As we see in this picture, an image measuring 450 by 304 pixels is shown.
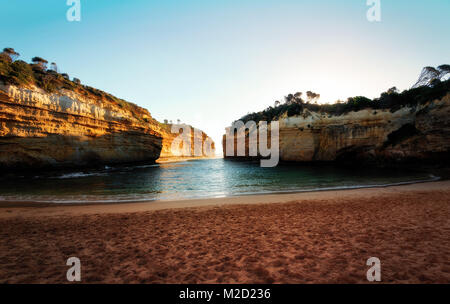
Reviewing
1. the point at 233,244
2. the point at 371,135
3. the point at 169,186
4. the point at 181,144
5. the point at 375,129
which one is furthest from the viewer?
the point at 181,144

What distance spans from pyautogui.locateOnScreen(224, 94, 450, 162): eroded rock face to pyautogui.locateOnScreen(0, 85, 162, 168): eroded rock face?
108ft

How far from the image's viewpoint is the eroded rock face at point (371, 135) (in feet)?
64.9

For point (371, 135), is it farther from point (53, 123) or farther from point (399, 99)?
point (53, 123)

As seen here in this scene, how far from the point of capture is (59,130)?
26094 millimetres

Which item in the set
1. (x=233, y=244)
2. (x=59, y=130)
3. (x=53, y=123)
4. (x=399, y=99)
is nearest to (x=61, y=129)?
(x=59, y=130)

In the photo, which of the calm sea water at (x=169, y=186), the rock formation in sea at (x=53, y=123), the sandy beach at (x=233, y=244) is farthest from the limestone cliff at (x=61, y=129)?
the sandy beach at (x=233, y=244)

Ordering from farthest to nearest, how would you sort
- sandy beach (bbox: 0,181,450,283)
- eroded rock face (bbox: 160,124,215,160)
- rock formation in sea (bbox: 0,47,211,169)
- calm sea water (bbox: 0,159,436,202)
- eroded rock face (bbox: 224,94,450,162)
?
eroded rock face (bbox: 160,124,215,160) < rock formation in sea (bbox: 0,47,211,169) < eroded rock face (bbox: 224,94,450,162) < calm sea water (bbox: 0,159,436,202) < sandy beach (bbox: 0,181,450,283)

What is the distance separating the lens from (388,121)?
26812 millimetres

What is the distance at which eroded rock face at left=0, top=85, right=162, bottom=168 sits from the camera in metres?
22.1

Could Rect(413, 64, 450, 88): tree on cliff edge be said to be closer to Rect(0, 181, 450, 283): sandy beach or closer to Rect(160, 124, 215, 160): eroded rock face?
Rect(0, 181, 450, 283): sandy beach

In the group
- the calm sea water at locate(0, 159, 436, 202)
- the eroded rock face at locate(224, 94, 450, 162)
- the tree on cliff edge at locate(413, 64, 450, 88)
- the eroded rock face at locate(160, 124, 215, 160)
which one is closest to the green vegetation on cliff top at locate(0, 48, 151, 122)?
the calm sea water at locate(0, 159, 436, 202)

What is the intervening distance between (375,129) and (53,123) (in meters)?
47.1

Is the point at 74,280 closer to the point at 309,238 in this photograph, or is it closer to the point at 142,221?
the point at 142,221
